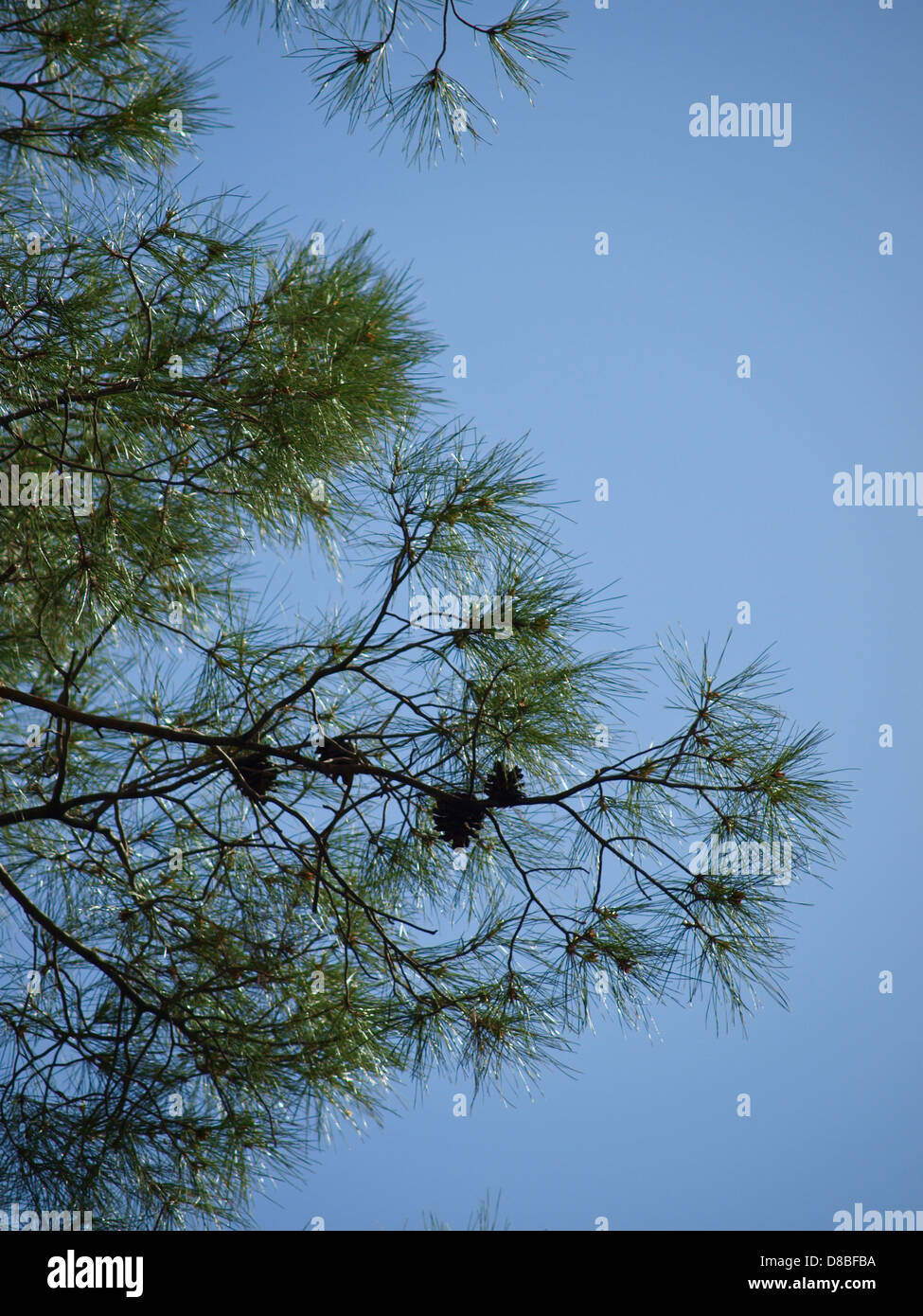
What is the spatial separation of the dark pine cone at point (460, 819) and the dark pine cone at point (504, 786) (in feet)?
0.07

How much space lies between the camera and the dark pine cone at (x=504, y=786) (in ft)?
4.05

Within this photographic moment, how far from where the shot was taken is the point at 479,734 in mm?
1312

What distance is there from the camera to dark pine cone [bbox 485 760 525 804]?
48.6 inches

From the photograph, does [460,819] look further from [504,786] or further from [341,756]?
[341,756]

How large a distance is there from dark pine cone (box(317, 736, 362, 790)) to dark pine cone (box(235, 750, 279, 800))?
64 millimetres

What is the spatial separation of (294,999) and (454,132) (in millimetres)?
1090

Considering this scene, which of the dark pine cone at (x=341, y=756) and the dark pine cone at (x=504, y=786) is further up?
the dark pine cone at (x=341, y=756)

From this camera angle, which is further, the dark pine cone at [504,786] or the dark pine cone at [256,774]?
the dark pine cone at [256,774]

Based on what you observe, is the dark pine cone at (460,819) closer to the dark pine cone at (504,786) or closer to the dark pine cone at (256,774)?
the dark pine cone at (504,786)

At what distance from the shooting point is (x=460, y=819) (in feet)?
4.09

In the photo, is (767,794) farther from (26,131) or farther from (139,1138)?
(26,131)

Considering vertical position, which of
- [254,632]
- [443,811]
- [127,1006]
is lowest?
[127,1006]

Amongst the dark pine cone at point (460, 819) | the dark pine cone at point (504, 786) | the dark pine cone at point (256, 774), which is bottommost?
the dark pine cone at point (460, 819)
